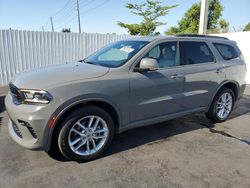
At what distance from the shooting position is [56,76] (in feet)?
10.1

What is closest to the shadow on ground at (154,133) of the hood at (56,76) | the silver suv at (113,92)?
the silver suv at (113,92)

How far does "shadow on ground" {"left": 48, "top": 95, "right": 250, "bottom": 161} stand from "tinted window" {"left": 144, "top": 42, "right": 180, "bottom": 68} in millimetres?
1309

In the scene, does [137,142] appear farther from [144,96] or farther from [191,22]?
[191,22]

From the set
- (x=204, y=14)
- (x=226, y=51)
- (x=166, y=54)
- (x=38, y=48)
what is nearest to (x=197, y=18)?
(x=204, y=14)

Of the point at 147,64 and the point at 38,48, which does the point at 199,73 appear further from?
the point at 38,48

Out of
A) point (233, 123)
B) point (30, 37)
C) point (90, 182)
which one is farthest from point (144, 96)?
point (30, 37)

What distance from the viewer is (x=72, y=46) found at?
979 centimetres

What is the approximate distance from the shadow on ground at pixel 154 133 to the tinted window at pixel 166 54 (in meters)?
1.31

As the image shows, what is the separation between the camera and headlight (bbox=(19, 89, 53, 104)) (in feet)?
9.25

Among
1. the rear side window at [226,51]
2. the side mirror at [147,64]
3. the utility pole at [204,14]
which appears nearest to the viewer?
the side mirror at [147,64]

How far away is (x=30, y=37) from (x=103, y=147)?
270 inches

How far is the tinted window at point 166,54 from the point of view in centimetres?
385

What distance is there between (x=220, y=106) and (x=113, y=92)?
2.87 meters

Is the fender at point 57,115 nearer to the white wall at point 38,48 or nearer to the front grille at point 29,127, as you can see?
the front grille at point 29,127
